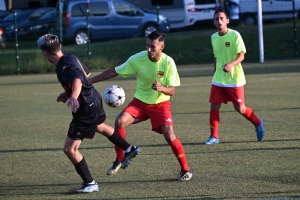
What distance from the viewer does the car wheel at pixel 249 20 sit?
100 ft

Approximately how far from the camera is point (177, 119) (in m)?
11.5

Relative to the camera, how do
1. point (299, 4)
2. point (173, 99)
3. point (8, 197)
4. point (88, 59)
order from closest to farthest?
1. point (8, 197)
2. point (173, 99)
3. point (88, 59)
4. point (299, 4)

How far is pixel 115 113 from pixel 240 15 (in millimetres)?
18767

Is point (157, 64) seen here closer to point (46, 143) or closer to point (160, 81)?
point (160, 81)

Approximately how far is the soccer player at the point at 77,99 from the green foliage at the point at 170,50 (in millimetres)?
17339

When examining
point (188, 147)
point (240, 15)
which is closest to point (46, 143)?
point (188, 147)

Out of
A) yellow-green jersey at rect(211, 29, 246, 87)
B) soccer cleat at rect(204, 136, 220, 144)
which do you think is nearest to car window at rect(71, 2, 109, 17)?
yellow-green jersey at rect(211, 29, 246, 87)

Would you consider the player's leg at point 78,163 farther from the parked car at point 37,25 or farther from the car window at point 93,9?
the parked car at point 37,25

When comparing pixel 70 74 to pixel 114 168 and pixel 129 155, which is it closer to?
pixel 129 155

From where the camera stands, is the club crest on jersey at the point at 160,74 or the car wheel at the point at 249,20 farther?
the car wheel at the point at 249,20

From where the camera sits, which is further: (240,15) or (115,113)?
(240,15)

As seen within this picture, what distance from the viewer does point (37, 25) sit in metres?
28.3

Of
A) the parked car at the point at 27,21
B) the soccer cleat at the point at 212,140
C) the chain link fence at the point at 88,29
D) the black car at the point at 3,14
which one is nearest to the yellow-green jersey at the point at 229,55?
the soccer cleat at the point at 212,140

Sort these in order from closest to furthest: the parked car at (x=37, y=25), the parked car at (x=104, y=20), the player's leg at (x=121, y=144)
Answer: the player's leg at (x=121, y=144)
the parked car at (x=104, y=20)
the parked car at (x=37, y=25)
